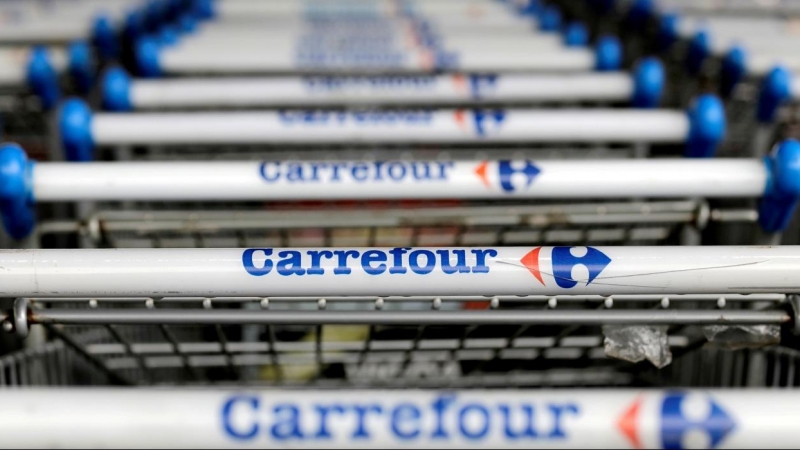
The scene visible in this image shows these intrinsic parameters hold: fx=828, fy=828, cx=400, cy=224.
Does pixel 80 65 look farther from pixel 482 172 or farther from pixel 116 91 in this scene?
pixel 482 172

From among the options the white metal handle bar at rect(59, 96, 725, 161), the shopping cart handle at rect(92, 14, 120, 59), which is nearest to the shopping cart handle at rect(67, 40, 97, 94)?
the shopping cart handle at rect(92, 14, 120, 59)

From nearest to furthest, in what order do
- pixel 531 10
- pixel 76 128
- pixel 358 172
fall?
pixel 358 172 < pixel 76 128 < pixel 531 10

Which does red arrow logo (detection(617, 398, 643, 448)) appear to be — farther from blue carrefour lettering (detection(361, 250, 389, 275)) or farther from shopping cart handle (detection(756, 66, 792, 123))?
shopping cart handle (detection(756, 66, 792, 123))

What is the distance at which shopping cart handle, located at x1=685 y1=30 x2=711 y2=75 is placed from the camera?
4.91ft

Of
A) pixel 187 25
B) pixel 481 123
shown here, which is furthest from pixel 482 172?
pixel 187 25

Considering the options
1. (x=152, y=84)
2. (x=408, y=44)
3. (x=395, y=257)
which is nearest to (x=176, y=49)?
(x=152, y=84)

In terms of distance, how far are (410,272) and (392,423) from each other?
0.40ft

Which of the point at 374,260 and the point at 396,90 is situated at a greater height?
the point at 396,90

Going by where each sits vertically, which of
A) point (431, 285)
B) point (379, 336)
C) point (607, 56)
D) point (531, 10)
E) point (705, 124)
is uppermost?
point (531, 10)

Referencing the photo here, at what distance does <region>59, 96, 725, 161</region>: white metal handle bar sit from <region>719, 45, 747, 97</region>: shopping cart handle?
394 mm

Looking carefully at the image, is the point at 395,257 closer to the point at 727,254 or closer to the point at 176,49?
the point at 727,254

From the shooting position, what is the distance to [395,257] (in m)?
0.68

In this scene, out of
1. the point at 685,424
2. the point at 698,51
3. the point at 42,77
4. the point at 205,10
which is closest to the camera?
the point at 685,424

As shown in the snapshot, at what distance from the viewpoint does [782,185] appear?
834 millimetres
